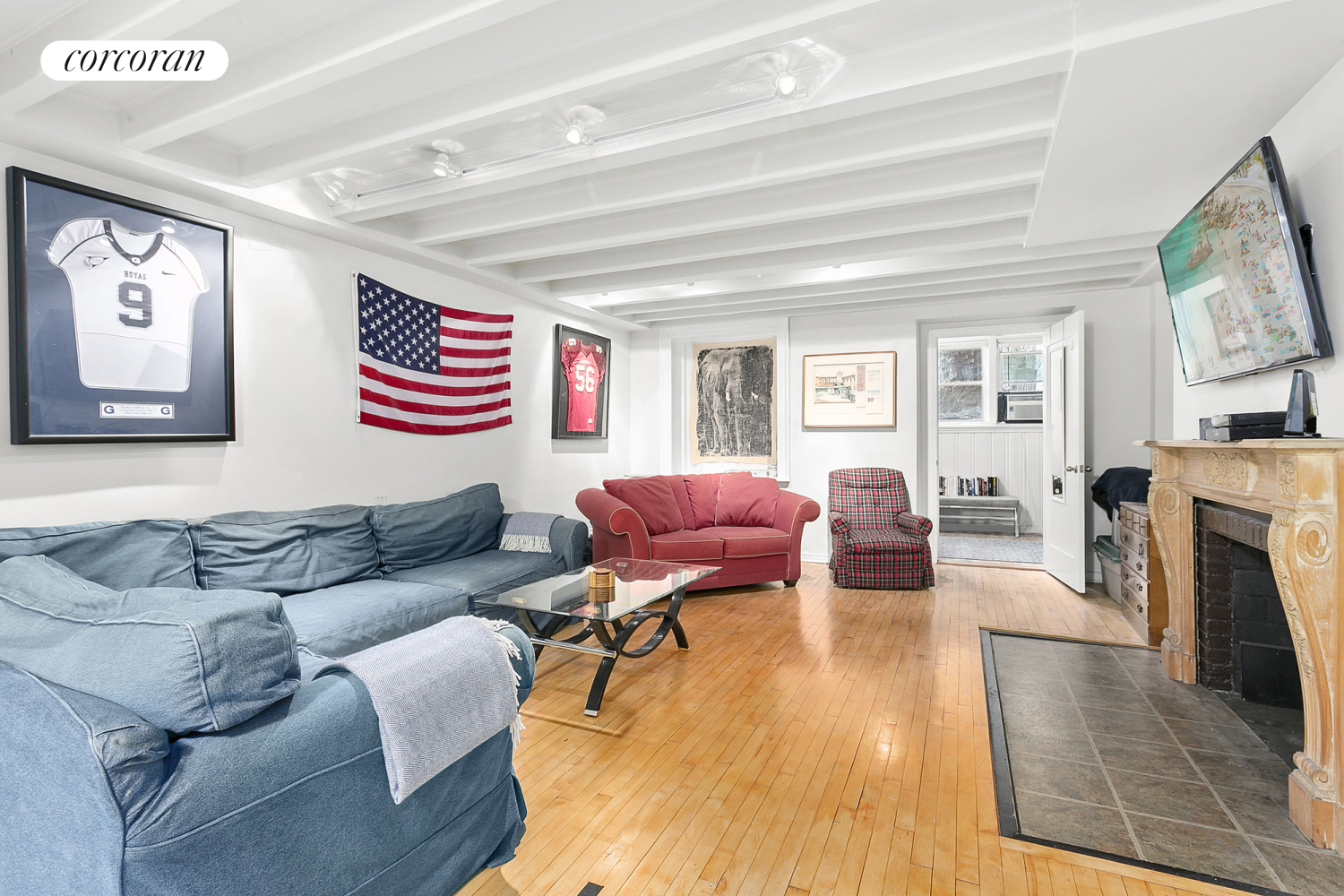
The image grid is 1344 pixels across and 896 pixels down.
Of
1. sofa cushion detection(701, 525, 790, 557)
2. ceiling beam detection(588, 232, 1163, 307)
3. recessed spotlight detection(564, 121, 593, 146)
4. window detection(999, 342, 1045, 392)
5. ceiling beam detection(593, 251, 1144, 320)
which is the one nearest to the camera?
recessed spotlight detection(564, 121, 593, 146)

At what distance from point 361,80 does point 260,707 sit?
2.27m

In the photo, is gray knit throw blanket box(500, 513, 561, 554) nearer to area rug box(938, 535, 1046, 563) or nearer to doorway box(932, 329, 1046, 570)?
area rug box(938, 535, 1046, 563)

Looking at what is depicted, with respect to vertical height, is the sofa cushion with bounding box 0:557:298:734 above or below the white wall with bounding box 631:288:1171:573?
below

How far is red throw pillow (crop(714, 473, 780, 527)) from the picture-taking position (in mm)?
5641

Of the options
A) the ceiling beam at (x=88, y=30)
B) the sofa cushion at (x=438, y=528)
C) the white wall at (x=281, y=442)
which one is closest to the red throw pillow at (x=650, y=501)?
the white wall at (x=281, y=442)

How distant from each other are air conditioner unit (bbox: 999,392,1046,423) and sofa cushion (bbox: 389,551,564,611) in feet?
20.5

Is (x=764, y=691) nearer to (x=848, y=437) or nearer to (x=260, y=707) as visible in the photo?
(x=260, y=707)

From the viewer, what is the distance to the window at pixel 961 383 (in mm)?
8195

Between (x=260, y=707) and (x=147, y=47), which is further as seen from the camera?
(x=147, y=47)

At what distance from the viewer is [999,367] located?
8086 mm

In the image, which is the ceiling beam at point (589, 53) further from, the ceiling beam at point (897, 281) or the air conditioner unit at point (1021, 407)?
the air conditioner unit at point (1021, 407)

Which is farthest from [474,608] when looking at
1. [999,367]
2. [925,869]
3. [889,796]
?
[999,367]

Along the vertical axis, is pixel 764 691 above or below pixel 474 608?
below

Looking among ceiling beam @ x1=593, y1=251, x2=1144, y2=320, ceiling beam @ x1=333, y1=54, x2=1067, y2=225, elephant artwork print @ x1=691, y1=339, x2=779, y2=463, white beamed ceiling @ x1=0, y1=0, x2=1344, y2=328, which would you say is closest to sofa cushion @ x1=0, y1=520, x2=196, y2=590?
white beamed ceiling @ x1=0, y1=0, x2=1344, y2=328
